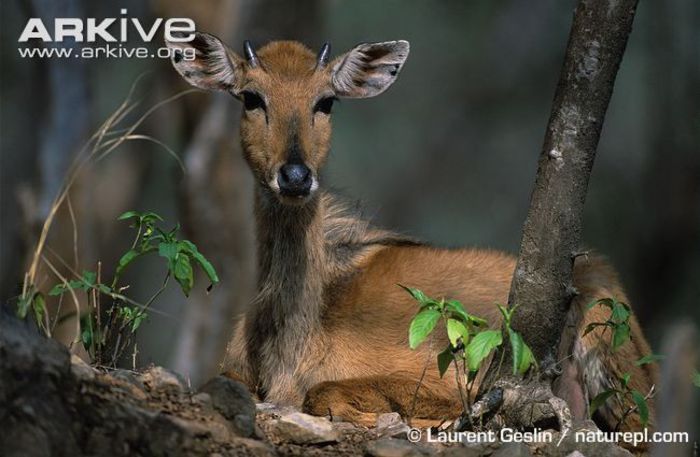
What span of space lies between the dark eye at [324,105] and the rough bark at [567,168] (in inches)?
88.4

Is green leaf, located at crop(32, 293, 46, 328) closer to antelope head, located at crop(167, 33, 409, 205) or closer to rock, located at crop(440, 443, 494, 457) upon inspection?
antelope head, located at crop(167, 33, 409, 205)

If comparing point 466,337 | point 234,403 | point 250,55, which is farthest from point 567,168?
point 250,55

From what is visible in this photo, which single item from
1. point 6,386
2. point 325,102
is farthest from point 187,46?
point 6,386

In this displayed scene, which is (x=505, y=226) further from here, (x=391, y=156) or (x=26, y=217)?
(x=26, y=217)

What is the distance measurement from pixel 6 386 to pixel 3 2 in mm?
25898

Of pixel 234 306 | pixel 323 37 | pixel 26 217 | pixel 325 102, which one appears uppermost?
pixel 323 37

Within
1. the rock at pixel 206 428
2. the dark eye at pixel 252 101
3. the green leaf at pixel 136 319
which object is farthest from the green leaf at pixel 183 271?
the dark eye at pixel 252 101

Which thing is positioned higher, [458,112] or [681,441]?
[458,112]

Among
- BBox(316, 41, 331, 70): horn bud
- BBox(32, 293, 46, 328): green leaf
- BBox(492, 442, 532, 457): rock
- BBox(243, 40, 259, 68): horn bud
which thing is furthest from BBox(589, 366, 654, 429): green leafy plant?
BBox(243, 40, 259, 68): horn bud

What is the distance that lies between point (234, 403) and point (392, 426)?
1.42 meters

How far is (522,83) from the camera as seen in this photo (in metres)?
29.8

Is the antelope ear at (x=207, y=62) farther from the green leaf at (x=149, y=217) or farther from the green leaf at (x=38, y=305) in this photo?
the green leaf at (x=38, y=305)

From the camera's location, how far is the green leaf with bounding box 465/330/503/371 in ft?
22.7

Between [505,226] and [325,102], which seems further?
[505,226]
